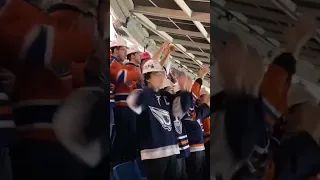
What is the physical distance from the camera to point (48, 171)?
32.9 inches

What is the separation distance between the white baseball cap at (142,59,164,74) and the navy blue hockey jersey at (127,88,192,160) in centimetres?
12

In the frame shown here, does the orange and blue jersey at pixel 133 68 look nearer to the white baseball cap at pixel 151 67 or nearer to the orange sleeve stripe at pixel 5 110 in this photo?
the white baseball cap at pixel 151 67

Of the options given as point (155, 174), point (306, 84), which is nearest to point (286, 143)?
point (306, 84)

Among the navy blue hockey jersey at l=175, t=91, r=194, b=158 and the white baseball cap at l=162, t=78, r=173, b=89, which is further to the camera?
the navy blue hockey jersey at l=175, t=91, r=194, b=158

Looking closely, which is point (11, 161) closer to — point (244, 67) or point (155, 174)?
point (244, 67)

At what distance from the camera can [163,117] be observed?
237 centimetres

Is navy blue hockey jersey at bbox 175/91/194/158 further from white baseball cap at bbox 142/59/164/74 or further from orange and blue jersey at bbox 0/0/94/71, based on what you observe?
orange and blue jersey at bbox 0/0/94/71

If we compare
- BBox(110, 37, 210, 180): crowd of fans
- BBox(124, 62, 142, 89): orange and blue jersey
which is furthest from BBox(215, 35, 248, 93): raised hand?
BBox(124, 62, 142, 89): orange and blue jersey

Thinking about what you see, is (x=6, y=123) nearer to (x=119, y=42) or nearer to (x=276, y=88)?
(x=276, y=88)

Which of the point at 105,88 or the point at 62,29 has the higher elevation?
the point at 62,29

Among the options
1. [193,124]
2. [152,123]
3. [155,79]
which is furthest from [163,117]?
[193,124]

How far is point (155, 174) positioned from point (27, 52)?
162 cm

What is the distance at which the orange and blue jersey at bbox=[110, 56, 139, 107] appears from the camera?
2270 millimetres

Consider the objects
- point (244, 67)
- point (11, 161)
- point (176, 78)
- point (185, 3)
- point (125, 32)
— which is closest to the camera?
point (11, 161)
